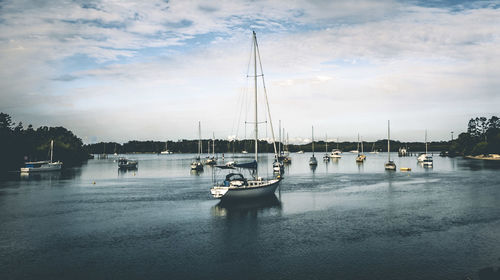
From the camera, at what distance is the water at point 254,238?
20.4 metres

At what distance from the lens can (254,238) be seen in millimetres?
27312

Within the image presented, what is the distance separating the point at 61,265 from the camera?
21500mm

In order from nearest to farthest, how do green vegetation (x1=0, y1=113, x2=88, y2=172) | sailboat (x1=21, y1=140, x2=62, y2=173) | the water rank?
1. the water
2. sailboat (x1=21, y1=140, x2=62, y2=173)
3. green vegetation (x1=0, y1=113, x2=88, y2=172)

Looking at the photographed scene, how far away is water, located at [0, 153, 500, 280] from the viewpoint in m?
20.4

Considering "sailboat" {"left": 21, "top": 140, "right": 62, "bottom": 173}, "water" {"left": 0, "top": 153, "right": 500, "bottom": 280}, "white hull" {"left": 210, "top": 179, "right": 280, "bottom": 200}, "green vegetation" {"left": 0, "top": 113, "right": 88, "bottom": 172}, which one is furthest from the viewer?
"green vegetation" {"left": 0, "top": 113, "right": 88, "bottom": 172}

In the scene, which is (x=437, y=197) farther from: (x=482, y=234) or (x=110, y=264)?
(x=110, y=264)

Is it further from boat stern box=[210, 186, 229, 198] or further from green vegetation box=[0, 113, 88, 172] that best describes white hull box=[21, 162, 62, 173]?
boat stern box=[210, 186, 229, 198]

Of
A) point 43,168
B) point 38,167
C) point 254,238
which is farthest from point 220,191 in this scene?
point 43,168

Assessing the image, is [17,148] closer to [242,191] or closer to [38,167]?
[38,167]

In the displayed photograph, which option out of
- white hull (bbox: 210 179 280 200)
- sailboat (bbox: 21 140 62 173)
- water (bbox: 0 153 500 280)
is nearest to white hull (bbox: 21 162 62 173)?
sailboat (bbox: 21 140 62 173)

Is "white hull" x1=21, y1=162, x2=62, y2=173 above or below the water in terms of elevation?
above

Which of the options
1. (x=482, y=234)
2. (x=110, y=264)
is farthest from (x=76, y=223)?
(x=482, y=234)

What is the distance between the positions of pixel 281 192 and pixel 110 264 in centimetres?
3592

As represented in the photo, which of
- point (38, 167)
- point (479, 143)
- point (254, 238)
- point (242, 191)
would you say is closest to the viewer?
point (254, 238)
